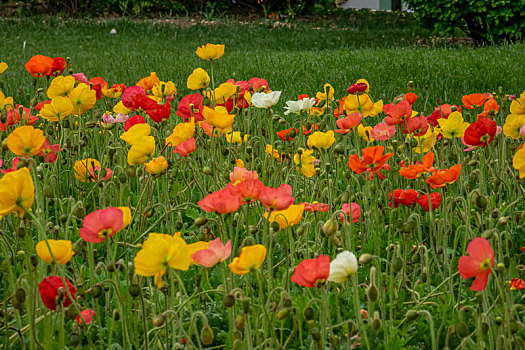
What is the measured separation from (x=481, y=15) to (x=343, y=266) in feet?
27.4

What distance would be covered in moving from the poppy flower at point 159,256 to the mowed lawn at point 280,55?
7.00 ft

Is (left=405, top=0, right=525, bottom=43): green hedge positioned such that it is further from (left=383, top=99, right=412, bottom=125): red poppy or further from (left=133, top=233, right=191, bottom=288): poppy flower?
(left=133, top=233, right=191, bottom=288): poppy flower

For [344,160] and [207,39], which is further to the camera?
[207,39]

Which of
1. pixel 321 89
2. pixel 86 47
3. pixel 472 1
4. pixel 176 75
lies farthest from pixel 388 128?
pixel 86 47

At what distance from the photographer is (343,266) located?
50.7 inches

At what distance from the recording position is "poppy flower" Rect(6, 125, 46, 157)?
172 centimetres

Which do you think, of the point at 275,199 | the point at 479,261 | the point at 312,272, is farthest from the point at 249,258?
the point at 479,261

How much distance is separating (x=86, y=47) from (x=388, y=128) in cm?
749

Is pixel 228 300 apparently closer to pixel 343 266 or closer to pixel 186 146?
pixel 343 266

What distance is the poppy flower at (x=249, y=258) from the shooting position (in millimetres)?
1239

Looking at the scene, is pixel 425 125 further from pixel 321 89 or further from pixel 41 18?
pixel 41 18

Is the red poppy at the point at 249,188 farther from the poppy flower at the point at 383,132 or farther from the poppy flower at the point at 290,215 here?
the poppy flower at the point at 383,132

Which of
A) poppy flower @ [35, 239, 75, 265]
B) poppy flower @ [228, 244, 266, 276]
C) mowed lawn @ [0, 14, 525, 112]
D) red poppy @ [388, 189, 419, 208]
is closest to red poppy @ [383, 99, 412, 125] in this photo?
red poppy @ [388, 189, 419, 208]

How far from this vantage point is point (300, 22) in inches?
480
